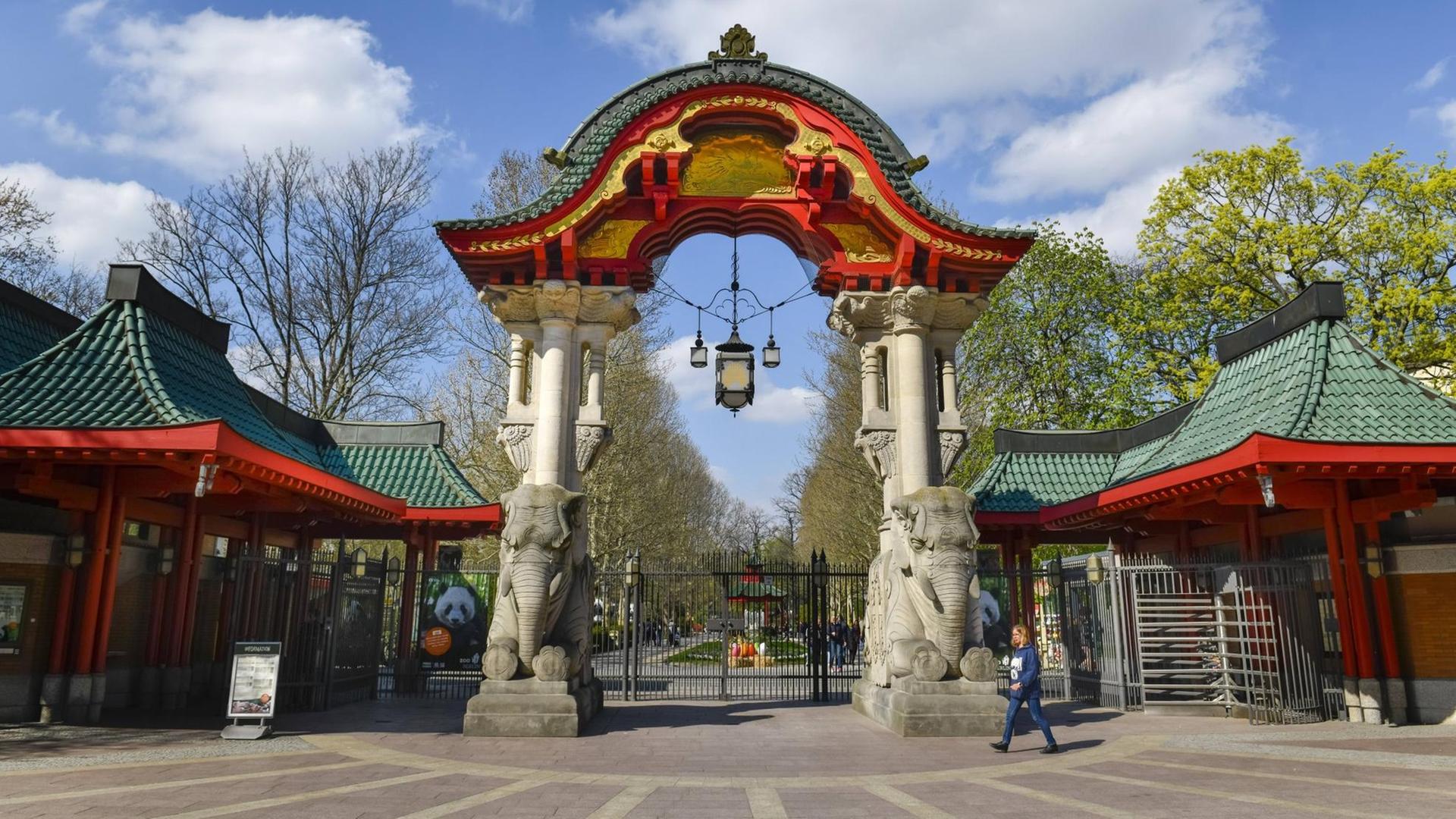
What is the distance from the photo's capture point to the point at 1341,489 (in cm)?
1179

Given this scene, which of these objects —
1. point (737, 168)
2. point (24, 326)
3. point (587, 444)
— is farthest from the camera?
point (737, 168)

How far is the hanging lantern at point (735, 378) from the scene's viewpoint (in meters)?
12.8

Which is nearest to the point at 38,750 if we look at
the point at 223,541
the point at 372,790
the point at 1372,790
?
the point at 372,790

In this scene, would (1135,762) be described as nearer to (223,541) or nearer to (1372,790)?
(1372,790)

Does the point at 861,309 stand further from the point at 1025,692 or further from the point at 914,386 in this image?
the point at 1025,692

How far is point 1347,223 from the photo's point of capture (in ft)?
79.2

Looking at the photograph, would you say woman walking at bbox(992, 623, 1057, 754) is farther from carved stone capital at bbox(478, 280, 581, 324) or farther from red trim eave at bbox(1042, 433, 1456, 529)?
carved stone capital at bbox(478, 280, 581, 324)

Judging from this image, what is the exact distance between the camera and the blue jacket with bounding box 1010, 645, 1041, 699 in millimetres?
9742

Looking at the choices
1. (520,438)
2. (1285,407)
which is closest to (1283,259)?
(1285,407)

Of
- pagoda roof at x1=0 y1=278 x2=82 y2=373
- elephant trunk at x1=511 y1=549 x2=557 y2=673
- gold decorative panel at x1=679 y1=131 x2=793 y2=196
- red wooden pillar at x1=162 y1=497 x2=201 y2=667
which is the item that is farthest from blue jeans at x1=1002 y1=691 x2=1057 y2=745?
pagoda roof at x1=0 y1=278 x2=82 y2=373

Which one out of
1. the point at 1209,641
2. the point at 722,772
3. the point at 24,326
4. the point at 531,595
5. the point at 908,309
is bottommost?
the point at 722,772

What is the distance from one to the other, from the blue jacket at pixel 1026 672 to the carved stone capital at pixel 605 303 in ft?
22.7

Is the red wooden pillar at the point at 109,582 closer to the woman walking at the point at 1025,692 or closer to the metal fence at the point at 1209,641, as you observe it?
the woman walking at the point at 1025,692

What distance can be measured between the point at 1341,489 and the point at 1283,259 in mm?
15741
